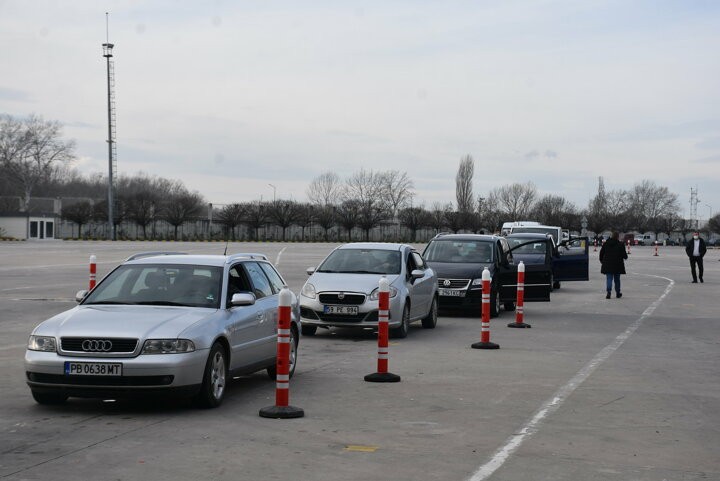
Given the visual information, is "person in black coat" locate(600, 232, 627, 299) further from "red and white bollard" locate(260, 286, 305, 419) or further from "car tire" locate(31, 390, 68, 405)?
"car tire" locate(31, 390, 68, 405)

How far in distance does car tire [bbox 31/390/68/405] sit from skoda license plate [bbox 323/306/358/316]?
726cm

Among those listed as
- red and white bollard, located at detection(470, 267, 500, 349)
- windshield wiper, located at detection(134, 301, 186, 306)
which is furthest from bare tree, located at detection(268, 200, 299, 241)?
windshield wiper, located at detection(134, 301, 186, 306)

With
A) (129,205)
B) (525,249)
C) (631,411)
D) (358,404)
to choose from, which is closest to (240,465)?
(358,404)

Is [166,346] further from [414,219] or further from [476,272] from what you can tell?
[414,219]

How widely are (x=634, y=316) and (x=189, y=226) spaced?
9147cm

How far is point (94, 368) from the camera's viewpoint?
29.8ft

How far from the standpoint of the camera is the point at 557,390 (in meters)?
11.3

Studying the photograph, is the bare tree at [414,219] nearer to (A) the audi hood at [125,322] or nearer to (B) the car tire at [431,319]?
(B) the car tire at [431,319]

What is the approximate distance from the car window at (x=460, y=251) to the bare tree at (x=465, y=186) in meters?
110

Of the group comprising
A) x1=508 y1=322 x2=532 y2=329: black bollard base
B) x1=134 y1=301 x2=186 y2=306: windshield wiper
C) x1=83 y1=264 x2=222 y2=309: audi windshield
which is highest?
x1=83 y1=264 x2=222 y2=309: audi windshield

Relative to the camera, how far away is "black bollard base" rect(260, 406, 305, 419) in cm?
921

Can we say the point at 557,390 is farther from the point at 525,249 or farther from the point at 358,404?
the point at 525,249

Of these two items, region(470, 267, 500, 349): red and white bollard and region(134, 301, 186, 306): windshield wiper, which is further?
region(470, 267, 500, 349): red and white bollard

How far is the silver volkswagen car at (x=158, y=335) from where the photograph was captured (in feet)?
29.9
